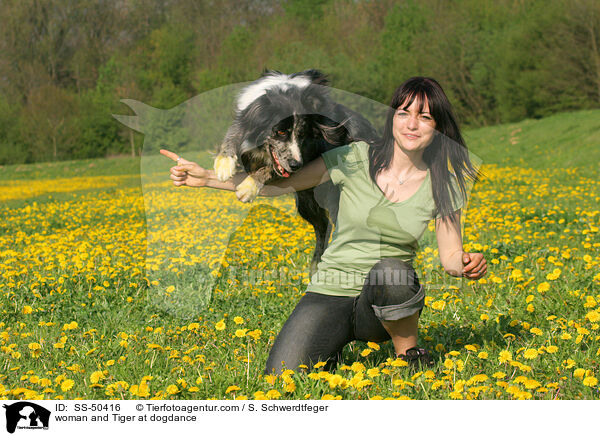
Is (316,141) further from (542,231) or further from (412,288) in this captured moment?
(542,231)

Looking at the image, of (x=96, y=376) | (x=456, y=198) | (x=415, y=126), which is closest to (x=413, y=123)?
(x=415, y=126)

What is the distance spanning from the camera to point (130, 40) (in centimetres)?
3027

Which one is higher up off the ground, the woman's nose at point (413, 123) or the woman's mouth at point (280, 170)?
the woman's nose at point (413, 123)

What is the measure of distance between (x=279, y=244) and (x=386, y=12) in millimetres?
Answer: 34092

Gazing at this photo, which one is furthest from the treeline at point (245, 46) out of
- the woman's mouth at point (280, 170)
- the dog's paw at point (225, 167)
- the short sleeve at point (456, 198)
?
the short sleeve at point (456, 198)

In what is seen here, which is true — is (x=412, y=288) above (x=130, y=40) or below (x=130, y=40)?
below

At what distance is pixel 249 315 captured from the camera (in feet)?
12.1

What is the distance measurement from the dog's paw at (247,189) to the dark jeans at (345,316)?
0.61 m

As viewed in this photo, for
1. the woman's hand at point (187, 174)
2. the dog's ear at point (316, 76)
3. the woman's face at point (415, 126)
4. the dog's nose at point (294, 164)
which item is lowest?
the woman's hand at point (187, 174)

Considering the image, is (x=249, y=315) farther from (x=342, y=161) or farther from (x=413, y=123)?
(x=413, y=123)
